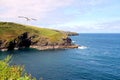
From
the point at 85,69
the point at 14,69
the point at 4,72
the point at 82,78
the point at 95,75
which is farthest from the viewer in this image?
the point at 85,69

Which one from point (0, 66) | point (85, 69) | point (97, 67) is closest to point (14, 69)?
point (0, 66)

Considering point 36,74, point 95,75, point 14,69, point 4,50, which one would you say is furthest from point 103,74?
point 4,50

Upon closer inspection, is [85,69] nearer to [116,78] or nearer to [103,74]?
[103,74]

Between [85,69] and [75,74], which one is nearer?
[75,74]

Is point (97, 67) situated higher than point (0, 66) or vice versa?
point (0, 66)

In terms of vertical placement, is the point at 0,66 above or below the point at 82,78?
above

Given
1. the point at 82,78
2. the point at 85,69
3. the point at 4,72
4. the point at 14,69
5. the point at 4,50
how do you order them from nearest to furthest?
the point at 4,72, the point at 14,69, the point at 82,78, the point at 85,69, the point at 4,50

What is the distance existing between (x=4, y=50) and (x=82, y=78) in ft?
361

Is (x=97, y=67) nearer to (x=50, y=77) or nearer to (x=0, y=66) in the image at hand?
(x=50, y=77)

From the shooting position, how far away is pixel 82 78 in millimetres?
103125

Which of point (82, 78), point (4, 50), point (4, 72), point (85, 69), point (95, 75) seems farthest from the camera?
point (4, 50)

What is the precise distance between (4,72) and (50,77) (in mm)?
79667

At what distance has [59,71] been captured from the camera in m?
117

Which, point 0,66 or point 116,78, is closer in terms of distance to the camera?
point 0,66
